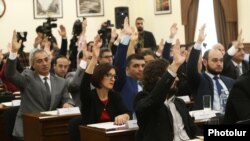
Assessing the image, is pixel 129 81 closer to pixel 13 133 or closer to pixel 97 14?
pixel 13 133

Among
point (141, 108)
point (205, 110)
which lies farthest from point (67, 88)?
point (141, 108)

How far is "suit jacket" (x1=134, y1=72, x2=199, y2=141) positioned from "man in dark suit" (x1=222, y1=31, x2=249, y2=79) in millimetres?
2900

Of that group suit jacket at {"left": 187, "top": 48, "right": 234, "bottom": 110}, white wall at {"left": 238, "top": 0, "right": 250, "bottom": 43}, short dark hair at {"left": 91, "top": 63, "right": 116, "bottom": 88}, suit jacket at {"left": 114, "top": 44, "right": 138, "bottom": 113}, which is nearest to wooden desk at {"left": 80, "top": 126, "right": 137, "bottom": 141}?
short dark hair at {"left": 91, "top": 63, "right": 116, "bottom": 88}

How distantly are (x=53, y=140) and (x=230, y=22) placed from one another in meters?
8.01

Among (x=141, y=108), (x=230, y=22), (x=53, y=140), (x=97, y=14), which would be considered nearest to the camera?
(x=141, y=108)

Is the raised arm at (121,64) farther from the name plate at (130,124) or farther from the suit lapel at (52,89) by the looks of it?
the name plate at (130,124)

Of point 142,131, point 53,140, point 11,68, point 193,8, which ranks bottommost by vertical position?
point 53,140

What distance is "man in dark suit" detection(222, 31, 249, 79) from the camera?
6805 millimetres

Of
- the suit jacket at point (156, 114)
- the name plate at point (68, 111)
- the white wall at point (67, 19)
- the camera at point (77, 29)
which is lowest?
the name plate at point (68, 111)

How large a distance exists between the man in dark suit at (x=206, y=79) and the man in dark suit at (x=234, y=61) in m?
1.00

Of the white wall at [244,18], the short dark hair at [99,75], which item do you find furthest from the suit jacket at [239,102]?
the white wall at [244,18]

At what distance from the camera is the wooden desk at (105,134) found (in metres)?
4.34

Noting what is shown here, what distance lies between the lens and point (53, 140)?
560 cm

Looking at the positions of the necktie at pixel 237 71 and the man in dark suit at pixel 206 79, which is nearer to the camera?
the man in dark suit at pixel 206 79
